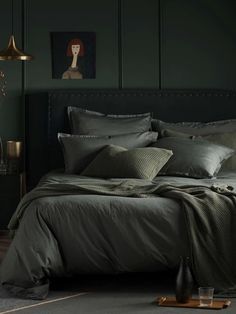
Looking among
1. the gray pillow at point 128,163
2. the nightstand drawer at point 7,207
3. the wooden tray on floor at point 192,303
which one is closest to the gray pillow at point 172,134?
the gray pillow at point 128,163

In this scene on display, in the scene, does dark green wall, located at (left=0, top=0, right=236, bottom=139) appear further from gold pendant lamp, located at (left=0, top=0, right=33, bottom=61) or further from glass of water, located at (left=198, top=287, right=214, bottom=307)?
glass of water, located at (left=198, top=287, right=214, bottom=307)

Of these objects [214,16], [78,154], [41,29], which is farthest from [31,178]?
[214,16]

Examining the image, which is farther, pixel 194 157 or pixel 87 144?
pixel 87 144

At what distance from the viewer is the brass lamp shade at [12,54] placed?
718 centimetres

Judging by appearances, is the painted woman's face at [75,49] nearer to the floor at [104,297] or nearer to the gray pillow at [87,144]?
the gray pillow at [87,144]

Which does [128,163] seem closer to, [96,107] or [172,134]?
[172,134]

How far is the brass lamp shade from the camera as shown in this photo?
7184 mm

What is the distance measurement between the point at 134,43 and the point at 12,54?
1292 mm

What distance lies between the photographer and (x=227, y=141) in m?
7.14

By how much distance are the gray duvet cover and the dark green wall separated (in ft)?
9.26

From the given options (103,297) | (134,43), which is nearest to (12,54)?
(134,43)

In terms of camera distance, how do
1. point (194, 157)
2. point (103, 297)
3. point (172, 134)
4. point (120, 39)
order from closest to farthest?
point (103, 297), point (194, 157), point (172, 134), point (120, 39)

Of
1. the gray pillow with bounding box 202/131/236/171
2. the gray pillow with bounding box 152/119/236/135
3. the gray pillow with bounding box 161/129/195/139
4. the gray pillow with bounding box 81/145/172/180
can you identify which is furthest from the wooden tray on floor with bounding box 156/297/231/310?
the gray pillow with bounding box 152/119/236/135

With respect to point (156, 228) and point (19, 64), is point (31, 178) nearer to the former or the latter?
point (19, 64)
